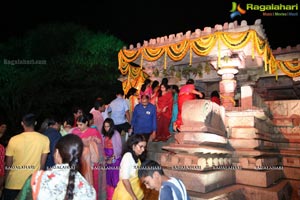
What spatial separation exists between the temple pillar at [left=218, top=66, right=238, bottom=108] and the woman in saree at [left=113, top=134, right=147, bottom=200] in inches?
212

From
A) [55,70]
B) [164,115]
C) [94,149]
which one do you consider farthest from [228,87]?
[55,70]

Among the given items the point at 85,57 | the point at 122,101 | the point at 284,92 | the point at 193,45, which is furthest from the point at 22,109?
the point at 284,92

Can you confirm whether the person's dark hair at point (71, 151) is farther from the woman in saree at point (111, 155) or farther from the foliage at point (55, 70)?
the foliage at point (55, 70)

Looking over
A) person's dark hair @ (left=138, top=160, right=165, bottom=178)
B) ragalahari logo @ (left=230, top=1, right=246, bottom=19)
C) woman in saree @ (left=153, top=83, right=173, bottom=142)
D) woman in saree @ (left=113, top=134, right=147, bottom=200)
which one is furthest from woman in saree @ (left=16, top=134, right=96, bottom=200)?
ragalahari logo @ (left=230, top=1, right=246, bottom=19)

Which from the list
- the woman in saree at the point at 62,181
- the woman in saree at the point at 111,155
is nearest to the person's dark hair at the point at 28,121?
the woman in saree at the point at 111,155

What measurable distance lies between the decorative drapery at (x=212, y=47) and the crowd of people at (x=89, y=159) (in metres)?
1.74

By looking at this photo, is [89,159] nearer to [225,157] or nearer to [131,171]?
[131,171]

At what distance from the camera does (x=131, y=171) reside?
351 centimetres

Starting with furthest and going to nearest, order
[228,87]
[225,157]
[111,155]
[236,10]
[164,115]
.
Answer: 1. [236,10]
2. [228,87]
3. [164,115]
4. [225,157]
5. [111,155]

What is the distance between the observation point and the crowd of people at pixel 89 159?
6.30 feet

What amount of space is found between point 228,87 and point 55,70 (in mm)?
12254

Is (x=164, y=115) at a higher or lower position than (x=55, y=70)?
lower

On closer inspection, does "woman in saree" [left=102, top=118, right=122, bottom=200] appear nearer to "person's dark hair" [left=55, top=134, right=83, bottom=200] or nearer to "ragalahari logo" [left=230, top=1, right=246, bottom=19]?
"person's dark hair" [left=55, top=134, right=83, bottom=200]

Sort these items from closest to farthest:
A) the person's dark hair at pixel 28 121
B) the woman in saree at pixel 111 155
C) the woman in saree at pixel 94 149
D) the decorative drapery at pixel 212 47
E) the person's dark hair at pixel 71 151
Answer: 1. the person's dark hair at pixel 71 151
2. the person's dark hair at pixel 28 121
3. the woman in saree at pixel 94 149
4. the woman in saree at pixel 111 155
5. the decorative drapery at pixel 212 47
